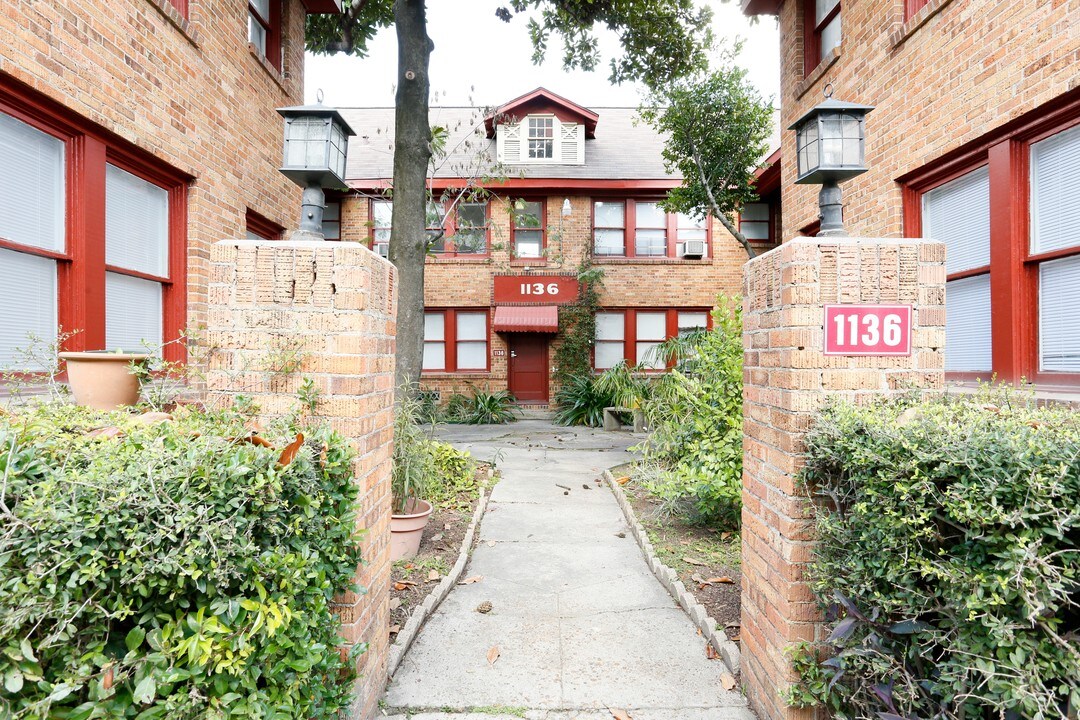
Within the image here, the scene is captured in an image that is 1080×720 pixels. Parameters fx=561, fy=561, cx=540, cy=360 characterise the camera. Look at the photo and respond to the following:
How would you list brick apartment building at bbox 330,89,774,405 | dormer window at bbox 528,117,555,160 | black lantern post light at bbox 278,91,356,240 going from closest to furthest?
black lantern post light at bbox 278,91,356,240 < brick apartment building at bbox 330,89,774,405 < dormer window at bbox 528,117,555,160

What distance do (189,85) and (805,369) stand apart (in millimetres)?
5314

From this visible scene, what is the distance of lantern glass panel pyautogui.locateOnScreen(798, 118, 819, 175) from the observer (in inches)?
101

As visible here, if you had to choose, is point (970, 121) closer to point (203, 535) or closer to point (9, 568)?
point (203, 535)

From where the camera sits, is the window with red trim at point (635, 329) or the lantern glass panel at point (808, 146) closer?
the lantern glass panel at point (808, 146)

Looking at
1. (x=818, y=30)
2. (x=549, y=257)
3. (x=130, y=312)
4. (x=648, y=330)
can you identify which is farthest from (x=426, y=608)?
(x=648, y=330)

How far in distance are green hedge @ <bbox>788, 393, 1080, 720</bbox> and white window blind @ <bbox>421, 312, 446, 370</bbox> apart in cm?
1190

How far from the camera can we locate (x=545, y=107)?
13.6 metres

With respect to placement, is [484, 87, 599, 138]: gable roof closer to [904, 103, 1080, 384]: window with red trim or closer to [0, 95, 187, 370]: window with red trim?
[0, 95, 187, 370]: window with red trim

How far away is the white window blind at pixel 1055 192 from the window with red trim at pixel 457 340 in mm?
10617

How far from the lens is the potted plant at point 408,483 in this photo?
12.1ft

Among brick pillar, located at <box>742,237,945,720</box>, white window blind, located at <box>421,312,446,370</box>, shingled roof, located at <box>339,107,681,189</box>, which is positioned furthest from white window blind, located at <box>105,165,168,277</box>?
white window blind, located at <box>421,312,446,370</box>

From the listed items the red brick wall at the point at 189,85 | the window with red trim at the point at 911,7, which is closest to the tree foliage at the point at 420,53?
the red brick wall at the point at 189,85

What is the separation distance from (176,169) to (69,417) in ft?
11.3

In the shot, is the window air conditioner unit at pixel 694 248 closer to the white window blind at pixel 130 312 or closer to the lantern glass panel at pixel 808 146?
the lantern glass panel at pixel 808 146
